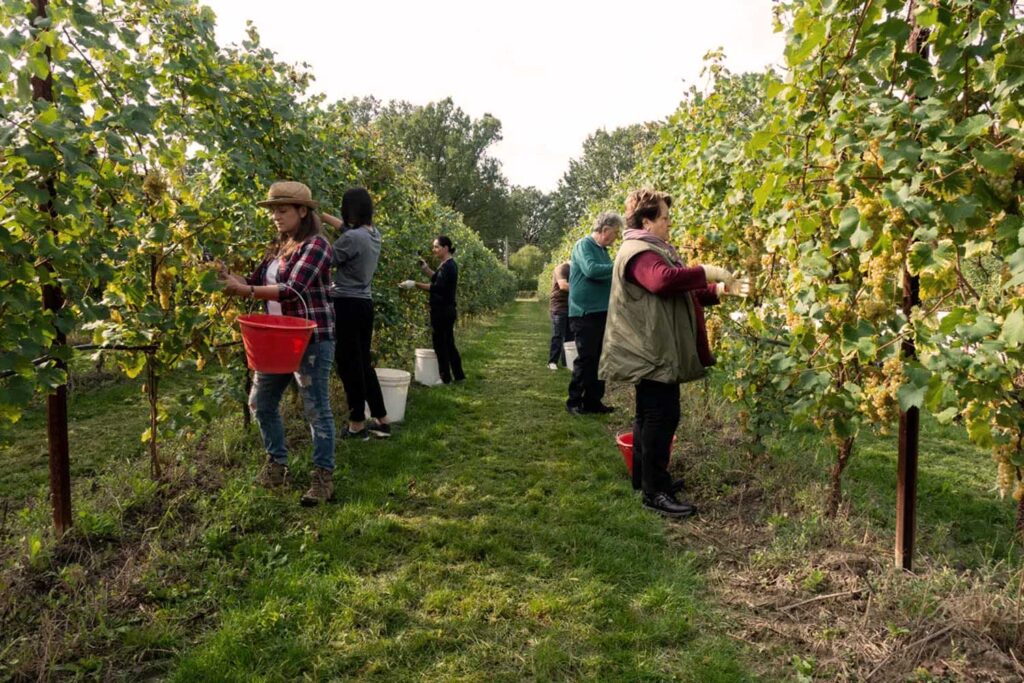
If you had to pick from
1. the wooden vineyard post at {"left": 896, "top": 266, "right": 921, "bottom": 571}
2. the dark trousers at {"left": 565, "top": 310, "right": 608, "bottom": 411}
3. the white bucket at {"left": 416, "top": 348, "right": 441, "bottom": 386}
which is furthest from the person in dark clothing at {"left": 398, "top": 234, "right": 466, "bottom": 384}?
the wooden vineyard post at {"left": 896, "top": 266, "right": 921, "bottom": 571}

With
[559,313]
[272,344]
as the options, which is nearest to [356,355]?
[272,344]

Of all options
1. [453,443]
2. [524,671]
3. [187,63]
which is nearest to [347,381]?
[453,443]

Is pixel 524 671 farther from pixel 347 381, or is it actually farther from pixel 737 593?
pixel 347 381

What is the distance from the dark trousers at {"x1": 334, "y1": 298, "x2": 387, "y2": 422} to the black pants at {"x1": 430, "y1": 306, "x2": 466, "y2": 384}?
6.62ft

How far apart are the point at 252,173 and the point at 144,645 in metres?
2.64

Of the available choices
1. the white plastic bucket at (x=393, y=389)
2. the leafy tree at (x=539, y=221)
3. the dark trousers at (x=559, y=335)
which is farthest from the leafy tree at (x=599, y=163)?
the white plastic bucket at (x=393, y=389)

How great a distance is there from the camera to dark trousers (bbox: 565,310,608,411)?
5491 millimetres

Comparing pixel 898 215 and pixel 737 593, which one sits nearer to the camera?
pixel 898 215

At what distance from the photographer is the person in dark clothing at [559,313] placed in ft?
22.9

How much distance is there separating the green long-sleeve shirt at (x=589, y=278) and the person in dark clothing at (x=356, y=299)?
Answer: 5.70 ft

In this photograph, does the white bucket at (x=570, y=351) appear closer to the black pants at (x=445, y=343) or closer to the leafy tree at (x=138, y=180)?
the black pants at (x=445, y=343)

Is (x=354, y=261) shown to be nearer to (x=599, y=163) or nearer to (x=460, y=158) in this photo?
(x=460, y=158)

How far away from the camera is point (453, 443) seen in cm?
503

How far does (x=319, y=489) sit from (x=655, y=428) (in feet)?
6.63
